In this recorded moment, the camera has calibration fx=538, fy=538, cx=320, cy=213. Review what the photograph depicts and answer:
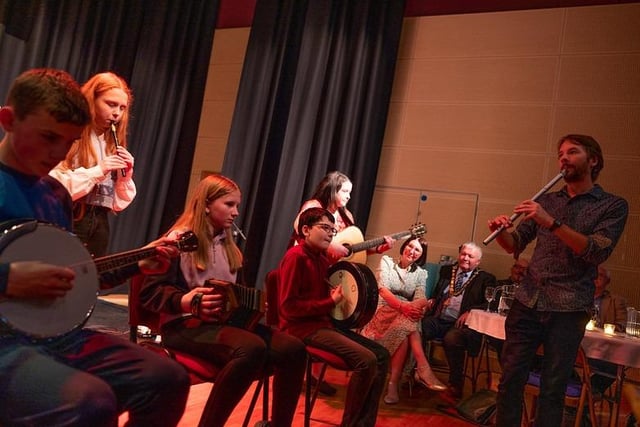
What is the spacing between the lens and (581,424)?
2.97 metres

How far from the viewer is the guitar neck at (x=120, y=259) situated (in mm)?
1448

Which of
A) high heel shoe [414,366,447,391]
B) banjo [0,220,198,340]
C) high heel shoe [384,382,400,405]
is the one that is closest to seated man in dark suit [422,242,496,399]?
high heel shoe [414,366,447,391]

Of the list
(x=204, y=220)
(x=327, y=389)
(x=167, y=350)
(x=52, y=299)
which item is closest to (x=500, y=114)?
(x=327, y=389)

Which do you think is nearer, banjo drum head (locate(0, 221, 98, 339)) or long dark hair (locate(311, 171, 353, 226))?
banjo drum head (locate(0, 221, 98, 339))

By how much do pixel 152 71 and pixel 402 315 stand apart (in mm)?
3653

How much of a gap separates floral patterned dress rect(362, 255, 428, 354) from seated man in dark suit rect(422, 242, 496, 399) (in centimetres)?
32

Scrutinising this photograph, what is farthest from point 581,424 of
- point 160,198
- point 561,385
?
point 160,198

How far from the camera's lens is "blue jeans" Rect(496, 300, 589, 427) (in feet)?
7.72

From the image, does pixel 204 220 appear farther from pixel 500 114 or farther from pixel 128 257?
pixel 500 114

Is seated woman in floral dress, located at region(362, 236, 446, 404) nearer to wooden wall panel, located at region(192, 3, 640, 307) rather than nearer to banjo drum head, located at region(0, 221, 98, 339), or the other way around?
wooden wall panel, located at region(192, 3, 640, 307)

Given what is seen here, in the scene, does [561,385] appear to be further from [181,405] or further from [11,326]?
[11,326]

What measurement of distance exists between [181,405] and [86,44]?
543 cm

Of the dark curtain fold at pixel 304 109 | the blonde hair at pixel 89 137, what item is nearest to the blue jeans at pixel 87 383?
the blonde hair at pixel 89 137

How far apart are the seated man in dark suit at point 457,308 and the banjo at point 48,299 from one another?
3.23 meters
